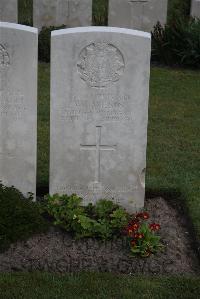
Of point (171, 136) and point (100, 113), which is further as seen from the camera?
point (171, 136)

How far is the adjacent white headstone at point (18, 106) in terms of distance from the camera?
685cm

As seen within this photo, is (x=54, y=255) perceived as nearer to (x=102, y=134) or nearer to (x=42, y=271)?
(x=42, y=271)

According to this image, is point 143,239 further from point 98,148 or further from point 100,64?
point 100,64

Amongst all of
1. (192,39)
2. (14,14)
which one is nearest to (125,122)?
(192,39)

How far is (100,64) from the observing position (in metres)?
6.93

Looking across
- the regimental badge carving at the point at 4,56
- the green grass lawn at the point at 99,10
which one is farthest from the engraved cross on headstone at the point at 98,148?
the green grass lawn at the point at 99,10

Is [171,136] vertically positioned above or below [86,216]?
above

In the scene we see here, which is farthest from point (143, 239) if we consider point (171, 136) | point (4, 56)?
point (171, 136)

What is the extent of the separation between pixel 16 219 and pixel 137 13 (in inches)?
339

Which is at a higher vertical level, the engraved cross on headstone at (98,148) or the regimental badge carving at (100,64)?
the regimental badge carving at (100,64)

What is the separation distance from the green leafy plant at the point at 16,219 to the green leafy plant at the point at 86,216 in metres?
0.18

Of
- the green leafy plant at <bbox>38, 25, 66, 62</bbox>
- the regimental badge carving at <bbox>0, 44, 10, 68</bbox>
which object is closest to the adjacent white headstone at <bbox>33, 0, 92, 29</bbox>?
the green leafy plant at <bbox>38, 25, 66, 62</bbox>

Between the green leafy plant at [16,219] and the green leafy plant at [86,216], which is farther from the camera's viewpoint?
the green leafy plant at [86,216]

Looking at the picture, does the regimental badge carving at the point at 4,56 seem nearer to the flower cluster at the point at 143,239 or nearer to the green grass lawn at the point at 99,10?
the flower cluster at the point at 143,239
